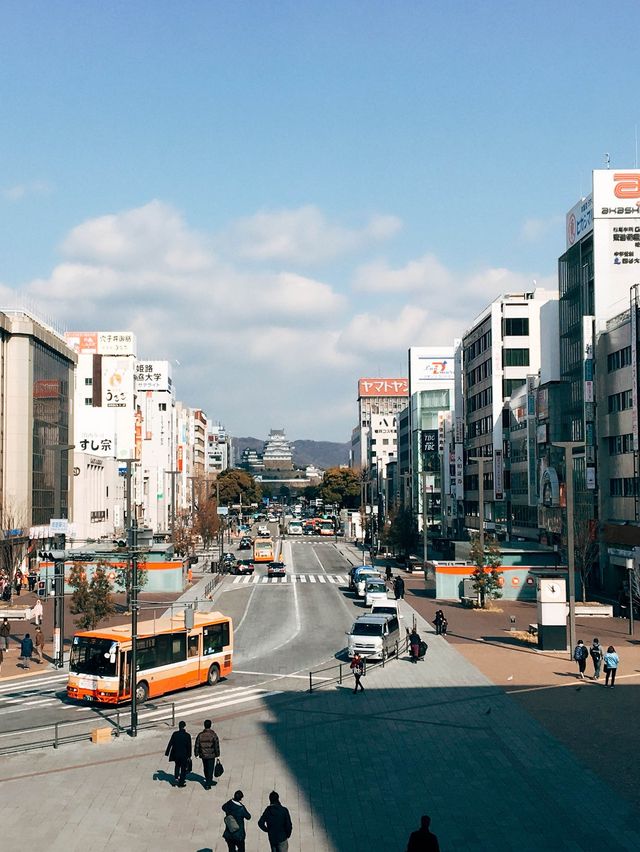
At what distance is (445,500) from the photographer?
11894 centimetres

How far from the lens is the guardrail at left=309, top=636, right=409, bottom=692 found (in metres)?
33.0

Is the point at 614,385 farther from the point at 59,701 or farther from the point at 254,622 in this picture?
the point at 59,701

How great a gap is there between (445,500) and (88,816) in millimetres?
102588

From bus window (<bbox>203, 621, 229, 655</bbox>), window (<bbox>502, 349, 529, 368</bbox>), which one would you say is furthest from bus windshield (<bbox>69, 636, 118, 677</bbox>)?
window (<bbox>502, 349, 529, 368</bbox>)

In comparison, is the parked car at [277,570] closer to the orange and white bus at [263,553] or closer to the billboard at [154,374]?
the orange and white bus at [263,553]

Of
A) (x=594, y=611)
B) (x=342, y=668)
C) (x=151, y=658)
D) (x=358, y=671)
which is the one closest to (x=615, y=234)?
(x=594, y=611)

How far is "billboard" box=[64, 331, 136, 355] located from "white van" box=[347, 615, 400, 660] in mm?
119353

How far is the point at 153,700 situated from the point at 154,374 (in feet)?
476

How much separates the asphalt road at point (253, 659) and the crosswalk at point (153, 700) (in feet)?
0.11

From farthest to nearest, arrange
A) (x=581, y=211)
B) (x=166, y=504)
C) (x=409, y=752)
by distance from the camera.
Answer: (x=166, y=504)
(x=581, y=211)
(x=409, y=752)

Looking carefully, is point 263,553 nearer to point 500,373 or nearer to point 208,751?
point 500,373

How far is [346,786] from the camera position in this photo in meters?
21.0

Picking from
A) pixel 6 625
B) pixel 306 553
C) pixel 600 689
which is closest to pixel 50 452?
pixel 306 553

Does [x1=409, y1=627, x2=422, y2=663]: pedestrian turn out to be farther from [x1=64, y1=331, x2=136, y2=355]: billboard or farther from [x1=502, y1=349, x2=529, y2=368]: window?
[x1=64, y1=331, x2=136, y2=355]: billboard
